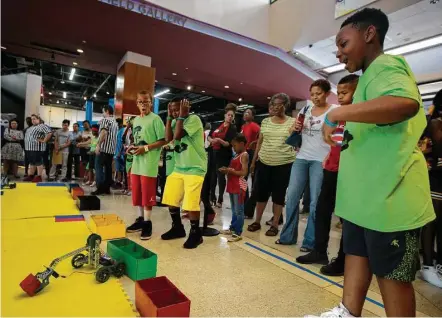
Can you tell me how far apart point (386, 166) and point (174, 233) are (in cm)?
224

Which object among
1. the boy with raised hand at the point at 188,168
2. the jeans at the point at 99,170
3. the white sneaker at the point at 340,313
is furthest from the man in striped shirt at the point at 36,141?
the white sneaker at the point at 340,313

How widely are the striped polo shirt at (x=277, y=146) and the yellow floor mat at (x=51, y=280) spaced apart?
197 cm

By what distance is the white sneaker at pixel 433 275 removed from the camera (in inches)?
83.4

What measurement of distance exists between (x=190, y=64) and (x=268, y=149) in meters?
6.55

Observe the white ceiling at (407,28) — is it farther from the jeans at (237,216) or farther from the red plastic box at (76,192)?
the red plastic box at (76,192)

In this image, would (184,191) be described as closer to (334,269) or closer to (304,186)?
(304,186)

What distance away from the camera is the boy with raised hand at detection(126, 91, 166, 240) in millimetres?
2868

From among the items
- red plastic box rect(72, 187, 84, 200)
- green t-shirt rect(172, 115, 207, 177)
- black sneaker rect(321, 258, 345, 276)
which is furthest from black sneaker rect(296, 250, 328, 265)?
red plastic box rect(72, 187, 84, 200)

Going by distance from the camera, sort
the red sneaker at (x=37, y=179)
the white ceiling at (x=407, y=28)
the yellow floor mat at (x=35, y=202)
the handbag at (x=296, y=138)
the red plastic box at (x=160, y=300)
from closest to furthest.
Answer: the red plastic box at (x=160, y=300), the handbag at (x=296, y=138), the yellow floor mat at (x=35, y=202), the white ceiling at (x=407, y=28), the red sneaker at (x=37, y=179)

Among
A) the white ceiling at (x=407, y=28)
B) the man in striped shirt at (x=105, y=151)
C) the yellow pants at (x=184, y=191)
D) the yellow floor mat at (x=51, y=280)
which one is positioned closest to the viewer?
the yellow floor mat at (x=51, y=280)

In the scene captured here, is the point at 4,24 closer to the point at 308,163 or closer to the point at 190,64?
the point at 190,64

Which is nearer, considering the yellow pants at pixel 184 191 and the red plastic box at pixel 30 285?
the red plastic box at pixel 30 285

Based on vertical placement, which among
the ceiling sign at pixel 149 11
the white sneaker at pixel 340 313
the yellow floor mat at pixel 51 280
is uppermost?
the ceiling sign at pixel 149 11

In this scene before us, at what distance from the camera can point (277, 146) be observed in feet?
9.98
